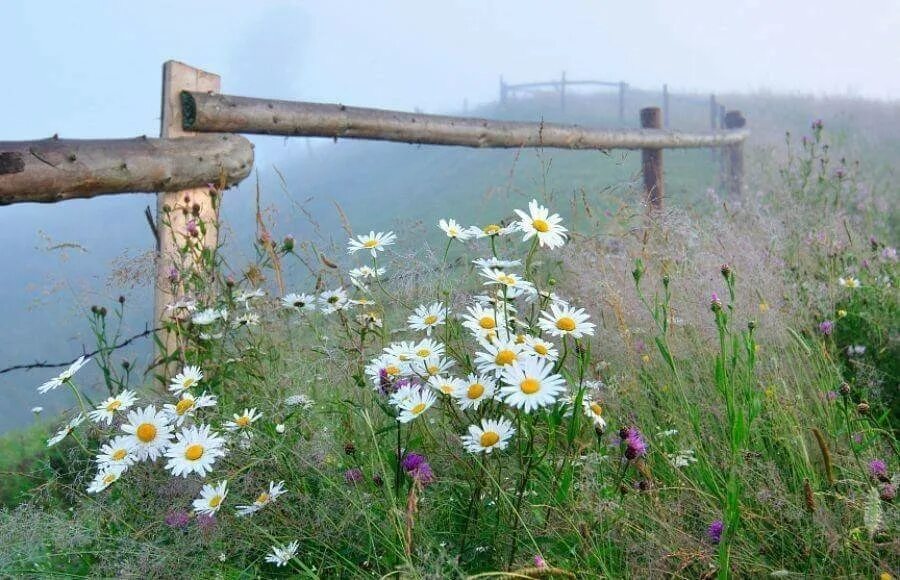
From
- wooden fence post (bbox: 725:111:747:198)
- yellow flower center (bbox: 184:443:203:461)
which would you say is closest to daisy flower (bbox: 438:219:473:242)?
yellow flower center (bbox: 184:443:203:461)

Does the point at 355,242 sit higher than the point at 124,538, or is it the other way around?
the point at 355,242

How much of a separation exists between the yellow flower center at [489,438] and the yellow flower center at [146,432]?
79cm

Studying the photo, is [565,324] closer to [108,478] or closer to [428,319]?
[428,319]

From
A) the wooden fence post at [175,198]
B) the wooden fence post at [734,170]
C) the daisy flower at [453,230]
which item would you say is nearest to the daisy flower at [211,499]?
the daisy flower at [453,230]

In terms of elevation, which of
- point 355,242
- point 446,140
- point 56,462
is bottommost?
point 56,462

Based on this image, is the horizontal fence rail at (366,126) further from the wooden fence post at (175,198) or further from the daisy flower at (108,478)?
the daisy flower at (108,478)

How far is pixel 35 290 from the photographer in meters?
3.27

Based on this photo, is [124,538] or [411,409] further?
[124,538]

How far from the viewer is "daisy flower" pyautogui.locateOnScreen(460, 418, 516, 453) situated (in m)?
1.36

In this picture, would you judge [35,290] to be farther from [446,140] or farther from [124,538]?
[446,140]

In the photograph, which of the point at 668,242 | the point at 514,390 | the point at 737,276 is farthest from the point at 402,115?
the point at 514,390

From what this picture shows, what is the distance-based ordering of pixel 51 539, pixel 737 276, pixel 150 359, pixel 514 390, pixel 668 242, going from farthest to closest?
pixel 150 359
pixel 668 242
pixel 737 276
pixel 51 539
pixel 514 390

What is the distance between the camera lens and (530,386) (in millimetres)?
1317

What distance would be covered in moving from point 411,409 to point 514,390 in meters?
0.22
